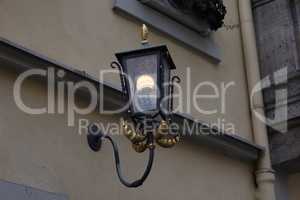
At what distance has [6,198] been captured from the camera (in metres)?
3.53

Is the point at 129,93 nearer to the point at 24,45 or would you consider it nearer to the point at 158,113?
the point at 158,113

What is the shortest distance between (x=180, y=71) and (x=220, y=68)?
1.86 ft

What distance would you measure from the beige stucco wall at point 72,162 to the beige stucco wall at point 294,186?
0.95m

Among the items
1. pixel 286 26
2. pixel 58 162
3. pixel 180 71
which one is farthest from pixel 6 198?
pixel 286 26

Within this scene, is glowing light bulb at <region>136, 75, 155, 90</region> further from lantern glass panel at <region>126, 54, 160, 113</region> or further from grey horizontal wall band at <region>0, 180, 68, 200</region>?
grey horizontal wall band at <region>0, 180, 68, 200</region>

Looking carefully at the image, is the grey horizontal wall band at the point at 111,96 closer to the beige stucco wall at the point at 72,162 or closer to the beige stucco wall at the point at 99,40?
the beige stucco wall at the point at 72,162

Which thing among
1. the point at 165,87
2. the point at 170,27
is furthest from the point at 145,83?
the point at 170,27

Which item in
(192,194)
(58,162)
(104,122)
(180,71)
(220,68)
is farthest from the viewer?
(220,68)

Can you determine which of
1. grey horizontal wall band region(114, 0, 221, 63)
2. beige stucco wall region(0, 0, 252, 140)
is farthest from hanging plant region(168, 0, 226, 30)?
beige stucco wall region(0, 0, 252, 140)

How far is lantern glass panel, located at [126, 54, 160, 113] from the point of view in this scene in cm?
358

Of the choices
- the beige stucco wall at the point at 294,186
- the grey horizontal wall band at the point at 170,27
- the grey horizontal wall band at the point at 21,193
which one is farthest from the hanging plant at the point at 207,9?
the grey horizontal wall band at the point at 21,193

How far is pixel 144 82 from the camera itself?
11.9ft

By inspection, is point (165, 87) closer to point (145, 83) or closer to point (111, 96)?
point (145, 83)

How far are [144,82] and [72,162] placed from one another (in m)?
0.78
